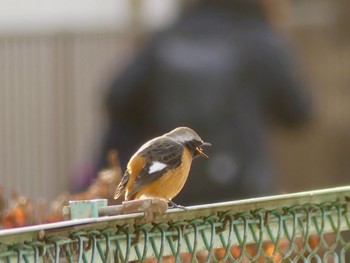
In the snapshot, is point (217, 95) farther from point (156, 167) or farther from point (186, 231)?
point (186, 231)

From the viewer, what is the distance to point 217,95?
1068 centimetres

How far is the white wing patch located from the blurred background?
9721 mm

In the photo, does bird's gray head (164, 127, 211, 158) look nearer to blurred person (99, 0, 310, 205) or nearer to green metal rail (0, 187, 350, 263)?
green metal rail (0, 187, 350, 263)

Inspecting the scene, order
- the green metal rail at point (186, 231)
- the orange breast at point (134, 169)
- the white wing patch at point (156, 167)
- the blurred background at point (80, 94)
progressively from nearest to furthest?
the green metal rail at point (186, 231) < the orange breast at point (134, 169) < the white wing patch at point (156, 167) < the blurred background at point (80, 94)

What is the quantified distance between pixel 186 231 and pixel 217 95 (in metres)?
6.46

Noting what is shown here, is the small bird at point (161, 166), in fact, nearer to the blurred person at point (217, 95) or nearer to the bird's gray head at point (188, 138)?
the bird's gray head at point (188, 138)

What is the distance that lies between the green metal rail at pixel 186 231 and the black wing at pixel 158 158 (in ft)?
4.49

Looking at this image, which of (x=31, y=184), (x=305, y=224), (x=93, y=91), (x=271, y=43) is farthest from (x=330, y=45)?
(x=305, y=224)

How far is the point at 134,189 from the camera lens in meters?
6.44

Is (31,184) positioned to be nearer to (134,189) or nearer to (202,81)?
(202,81)

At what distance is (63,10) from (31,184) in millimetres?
3684

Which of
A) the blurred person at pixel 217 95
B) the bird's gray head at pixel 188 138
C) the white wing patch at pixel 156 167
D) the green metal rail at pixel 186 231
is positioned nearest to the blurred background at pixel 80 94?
the blurred person at pixel 217 95

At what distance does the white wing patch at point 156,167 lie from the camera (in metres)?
6.57

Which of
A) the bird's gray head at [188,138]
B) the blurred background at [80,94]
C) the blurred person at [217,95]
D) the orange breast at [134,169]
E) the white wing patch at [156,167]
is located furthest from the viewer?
the blurred background at [80,94]
